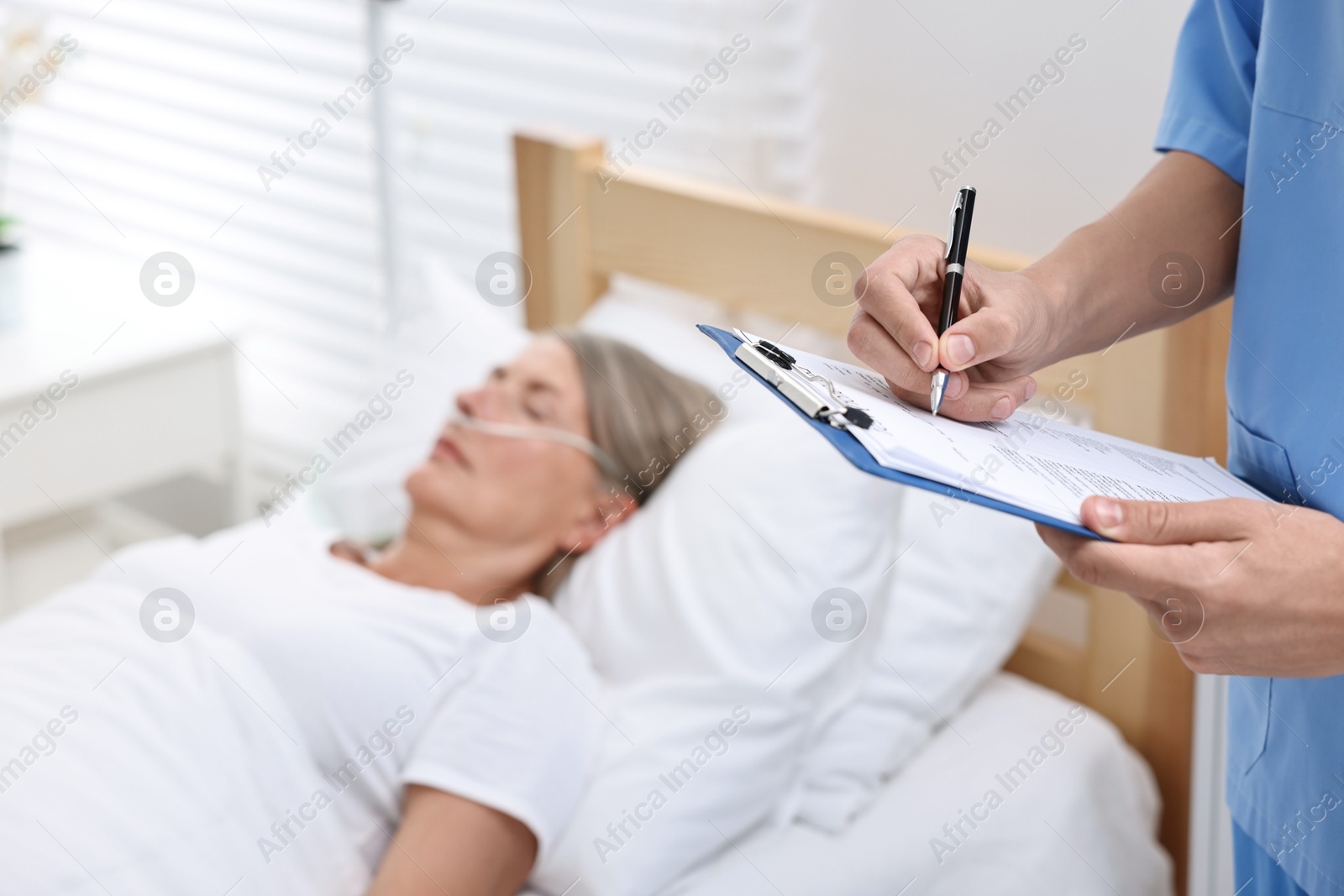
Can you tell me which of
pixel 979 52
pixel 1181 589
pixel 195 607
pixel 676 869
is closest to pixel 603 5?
pixel 979 52

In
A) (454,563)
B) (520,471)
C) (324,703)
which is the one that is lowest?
(324,703)

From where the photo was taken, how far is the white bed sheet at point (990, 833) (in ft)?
3.34

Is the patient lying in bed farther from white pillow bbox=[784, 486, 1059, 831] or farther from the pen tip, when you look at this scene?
the pen tip

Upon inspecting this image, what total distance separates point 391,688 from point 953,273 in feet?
2.18

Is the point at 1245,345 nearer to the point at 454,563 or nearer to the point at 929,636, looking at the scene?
the point at 929,636

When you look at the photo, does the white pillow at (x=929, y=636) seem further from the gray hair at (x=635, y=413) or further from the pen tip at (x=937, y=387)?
the pen tip at (x=937, y=387)

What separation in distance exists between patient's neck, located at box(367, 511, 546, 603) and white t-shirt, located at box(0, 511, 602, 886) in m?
0.07

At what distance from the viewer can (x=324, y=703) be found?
3.40 feet

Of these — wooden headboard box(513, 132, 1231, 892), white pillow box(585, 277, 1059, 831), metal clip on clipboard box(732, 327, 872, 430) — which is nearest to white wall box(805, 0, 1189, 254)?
wooden headboard box(513, 132, 1231, 892)

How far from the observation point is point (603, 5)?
1.69 metres

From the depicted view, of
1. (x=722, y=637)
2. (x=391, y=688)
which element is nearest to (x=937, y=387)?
(x=722, y=637)

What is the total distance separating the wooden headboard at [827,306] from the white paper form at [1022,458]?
1.13 feet

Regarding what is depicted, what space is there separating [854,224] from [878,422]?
30.2 inches

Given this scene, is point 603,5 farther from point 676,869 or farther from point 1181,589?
point 1181,589
